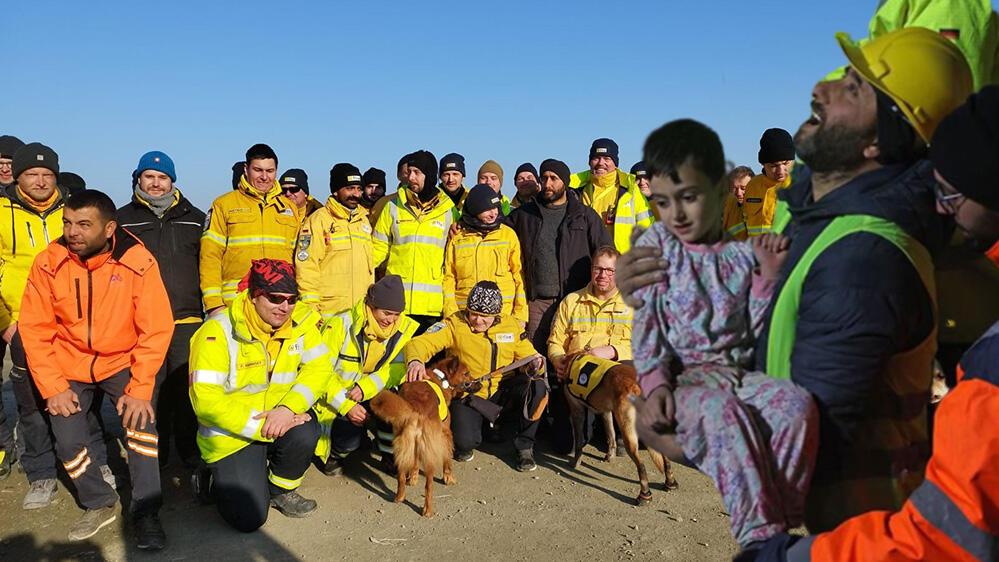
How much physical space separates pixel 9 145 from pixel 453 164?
4.46m

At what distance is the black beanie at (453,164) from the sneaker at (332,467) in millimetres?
3549

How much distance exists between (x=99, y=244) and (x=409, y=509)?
282 cm

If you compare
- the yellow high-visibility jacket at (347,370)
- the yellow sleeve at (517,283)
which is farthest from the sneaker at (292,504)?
the yellow sleeve at (517,283)

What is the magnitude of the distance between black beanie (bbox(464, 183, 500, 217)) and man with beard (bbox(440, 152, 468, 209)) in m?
1.35

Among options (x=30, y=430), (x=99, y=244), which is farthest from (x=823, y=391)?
(x=30, y=430)

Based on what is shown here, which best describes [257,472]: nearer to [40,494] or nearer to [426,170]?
[40,494]

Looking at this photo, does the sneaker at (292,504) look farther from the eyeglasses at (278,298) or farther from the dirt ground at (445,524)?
the eyeglasses at (278,298)

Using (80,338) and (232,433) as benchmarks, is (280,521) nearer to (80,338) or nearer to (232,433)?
(232,433)

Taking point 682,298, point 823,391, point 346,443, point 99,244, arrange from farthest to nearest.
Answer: point 346,443 < point 99,244 < point 682,298 < point 823,391

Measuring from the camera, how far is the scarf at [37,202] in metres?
5.46

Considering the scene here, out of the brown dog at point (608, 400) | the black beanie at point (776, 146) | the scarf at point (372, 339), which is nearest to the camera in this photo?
the brown dog at point (608, 400)

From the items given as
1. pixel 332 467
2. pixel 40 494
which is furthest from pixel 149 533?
pixel 332 467

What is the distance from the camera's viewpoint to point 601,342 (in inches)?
239

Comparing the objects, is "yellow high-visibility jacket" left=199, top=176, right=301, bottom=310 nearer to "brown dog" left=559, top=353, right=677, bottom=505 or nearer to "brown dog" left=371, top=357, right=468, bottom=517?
"brown dog" left=371, top=357, right=468, bottom=517
